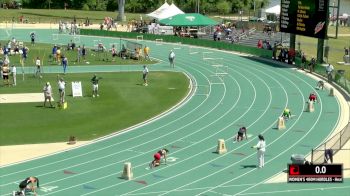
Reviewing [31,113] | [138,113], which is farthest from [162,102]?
[31,113]

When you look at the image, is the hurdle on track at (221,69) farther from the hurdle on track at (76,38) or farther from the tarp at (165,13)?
the tarp at (165,13)

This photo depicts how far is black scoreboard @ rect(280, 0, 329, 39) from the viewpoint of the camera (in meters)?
50.7

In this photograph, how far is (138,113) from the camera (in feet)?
119

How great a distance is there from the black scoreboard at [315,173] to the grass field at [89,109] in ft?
38.0

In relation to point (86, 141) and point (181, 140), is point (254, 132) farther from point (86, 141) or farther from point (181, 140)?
point (86, 141)

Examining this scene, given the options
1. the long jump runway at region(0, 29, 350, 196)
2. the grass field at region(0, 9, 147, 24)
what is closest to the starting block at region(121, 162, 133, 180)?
the long jump runway at region(0, 29, 350, 196)

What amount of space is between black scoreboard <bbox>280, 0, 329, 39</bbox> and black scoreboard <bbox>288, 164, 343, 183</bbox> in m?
28.8

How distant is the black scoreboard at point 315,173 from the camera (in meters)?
21.7

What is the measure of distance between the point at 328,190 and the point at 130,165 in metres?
7.18

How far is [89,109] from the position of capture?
120ft

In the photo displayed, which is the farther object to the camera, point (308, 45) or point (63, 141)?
point (308, 45)

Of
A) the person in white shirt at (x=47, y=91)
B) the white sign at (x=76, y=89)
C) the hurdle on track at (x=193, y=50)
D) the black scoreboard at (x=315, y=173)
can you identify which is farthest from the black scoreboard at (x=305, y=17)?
the black scoreboard at (x=315, y=173)

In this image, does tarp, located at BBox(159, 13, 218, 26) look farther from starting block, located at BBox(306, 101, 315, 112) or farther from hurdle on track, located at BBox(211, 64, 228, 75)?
starting block, located at BBox(306, 101, 315, 112)

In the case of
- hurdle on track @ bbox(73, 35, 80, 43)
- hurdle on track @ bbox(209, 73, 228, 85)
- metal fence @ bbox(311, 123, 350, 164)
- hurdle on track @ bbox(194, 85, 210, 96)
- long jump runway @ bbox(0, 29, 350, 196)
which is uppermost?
hurdle on track @ bbox(73, 35, 80, 43)
